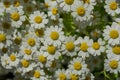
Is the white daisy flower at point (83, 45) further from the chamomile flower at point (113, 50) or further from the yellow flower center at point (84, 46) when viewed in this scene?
the chamomile flower at point (113, 50)

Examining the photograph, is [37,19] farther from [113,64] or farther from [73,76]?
[113,64]

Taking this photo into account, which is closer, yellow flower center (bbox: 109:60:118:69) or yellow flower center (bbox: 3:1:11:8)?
yellow flower center (bbox: 109:60:118:69)

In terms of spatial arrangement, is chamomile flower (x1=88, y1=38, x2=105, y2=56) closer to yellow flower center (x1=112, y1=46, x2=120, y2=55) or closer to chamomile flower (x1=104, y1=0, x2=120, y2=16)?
yellow flower center (x1=112, y1=46, x2=120, y2=55)

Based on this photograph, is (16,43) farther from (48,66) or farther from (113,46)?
(113,46)

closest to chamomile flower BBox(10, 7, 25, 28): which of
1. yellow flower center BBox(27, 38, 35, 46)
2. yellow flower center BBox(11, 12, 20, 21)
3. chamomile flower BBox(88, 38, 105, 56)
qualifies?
yellow flower center BBox(11, 12, 20, 21)

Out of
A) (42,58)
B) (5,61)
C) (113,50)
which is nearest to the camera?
Result: (113,50)

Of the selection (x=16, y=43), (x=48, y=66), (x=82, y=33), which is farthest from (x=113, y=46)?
(x=16, y=43)

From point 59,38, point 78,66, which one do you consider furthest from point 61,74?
point 59,38
